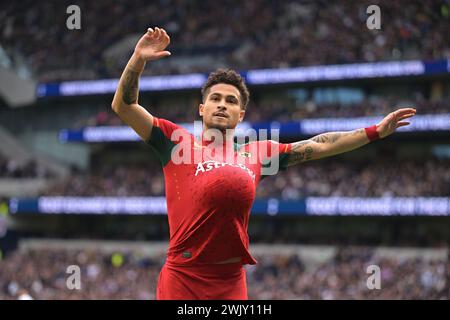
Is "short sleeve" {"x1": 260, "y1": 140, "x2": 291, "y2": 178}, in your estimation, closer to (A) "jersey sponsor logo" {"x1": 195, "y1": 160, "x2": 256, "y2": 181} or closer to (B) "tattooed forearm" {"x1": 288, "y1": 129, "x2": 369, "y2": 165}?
(B) "tattooed forearm" {"x1": 288, "y1": 129, "x2": 369, "y2": 165}

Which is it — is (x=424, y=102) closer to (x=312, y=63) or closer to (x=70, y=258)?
(x=312, y=63)

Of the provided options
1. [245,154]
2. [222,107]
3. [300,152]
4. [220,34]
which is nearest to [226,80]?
[222,107]

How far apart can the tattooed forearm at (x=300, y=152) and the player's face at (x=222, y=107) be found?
58 cm

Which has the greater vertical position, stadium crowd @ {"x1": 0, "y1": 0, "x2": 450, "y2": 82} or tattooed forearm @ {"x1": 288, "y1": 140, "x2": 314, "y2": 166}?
stadium crowd @ {"x1": 0, "y1": 0, "x2": 450, "y2": 82}

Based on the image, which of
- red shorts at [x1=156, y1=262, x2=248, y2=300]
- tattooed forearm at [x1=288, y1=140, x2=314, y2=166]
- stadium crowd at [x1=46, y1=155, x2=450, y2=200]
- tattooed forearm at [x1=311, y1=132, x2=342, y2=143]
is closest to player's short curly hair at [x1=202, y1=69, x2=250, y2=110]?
tattooed forearm at [x1=288, y1=140, x2=314, y2=166]

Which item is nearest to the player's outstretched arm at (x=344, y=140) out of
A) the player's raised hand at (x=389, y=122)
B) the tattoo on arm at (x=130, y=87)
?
the player's raised hand at (x=389, y=122)

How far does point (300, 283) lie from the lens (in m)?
25.8

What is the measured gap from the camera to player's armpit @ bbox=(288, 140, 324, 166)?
18.8 feet

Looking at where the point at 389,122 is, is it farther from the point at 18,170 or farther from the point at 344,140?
the point at 18,170

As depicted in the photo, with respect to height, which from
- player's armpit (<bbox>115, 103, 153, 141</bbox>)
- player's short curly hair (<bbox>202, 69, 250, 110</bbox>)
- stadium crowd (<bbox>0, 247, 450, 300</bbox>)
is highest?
player's short curly hair (<bbox>202, 69, 250, 110</bbox>)

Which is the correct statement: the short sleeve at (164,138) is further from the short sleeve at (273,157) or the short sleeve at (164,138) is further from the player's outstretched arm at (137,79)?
the short sleeve at (273,157)

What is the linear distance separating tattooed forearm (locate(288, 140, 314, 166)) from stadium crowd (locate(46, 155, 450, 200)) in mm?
23401

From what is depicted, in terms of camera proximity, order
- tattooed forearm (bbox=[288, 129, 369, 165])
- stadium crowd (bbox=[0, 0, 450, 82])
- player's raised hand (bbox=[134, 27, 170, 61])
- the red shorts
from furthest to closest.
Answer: stadium crowd (bbox=[0, 0, 450, 82]) → tattooed forearm (bbox=[288, 129, 369, 165]) → the red shorts → player's raised hand (bbox=[134, 27, 170, 61])

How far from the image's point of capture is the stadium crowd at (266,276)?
2345 centimetres
